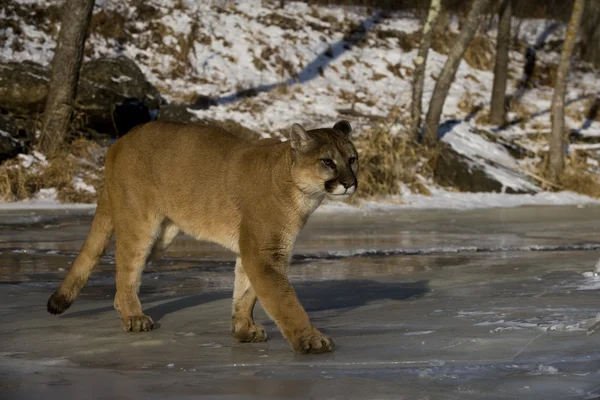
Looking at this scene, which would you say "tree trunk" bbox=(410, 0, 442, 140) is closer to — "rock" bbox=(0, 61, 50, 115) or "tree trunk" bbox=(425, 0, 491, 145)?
"tree trunk" bbox=(425, 0, 491, 145)

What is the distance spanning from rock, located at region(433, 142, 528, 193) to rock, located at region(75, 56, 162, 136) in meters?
5.80

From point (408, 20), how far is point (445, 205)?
13692 millimetres

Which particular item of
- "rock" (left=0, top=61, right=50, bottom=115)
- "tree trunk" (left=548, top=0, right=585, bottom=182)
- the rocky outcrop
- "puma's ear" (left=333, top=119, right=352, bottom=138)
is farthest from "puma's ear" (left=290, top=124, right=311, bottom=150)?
"tree trunk" (left=548, top=0, right=585, bottom=182)

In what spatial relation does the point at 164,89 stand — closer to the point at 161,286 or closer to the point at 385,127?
the point at 385,127

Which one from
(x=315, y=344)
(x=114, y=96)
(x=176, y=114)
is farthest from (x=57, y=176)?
(x=315, y=344)

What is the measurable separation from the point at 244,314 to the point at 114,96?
13682mm

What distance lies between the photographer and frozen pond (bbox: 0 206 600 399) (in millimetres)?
4637

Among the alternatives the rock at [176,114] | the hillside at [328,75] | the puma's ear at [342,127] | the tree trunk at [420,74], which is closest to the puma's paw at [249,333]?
the puma's ear at [342,127]

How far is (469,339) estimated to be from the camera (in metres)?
5.66

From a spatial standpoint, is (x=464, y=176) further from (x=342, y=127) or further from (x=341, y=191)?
(x=341, y=191)

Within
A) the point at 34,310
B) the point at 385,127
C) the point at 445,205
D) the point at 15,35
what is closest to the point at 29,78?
the point at 15,35

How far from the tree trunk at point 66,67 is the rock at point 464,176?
23.1 feet

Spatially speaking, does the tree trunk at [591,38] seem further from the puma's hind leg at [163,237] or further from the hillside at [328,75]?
the puma's hind leg at [163,237]

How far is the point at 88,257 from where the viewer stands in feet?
22.9
